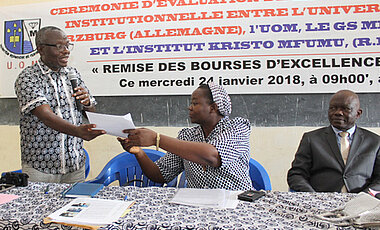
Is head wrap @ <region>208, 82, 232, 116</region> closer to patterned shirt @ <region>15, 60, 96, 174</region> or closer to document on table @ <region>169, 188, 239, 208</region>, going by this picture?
document on table @ <region>169, 188, 239, 208</region>

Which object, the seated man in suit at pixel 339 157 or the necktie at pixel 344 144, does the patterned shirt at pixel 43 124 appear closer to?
the seated man in suit at pixel 339 157

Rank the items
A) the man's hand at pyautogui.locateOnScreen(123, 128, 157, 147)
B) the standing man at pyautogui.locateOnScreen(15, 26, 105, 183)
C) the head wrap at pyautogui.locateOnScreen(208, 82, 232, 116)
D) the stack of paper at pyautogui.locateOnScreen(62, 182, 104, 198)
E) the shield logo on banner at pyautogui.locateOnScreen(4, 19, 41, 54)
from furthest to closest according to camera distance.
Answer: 1. the shield logo on banner at pyautogui.locateOnScreen(4, 19, 41, 54)
2. the standing man at pyautogui.locateOnScreen(15, 26, 105, 183)
3. the head wrap at pyautogui.locateOnScreen(208, 82, 232, 116)
4. the man's hand at pyautogui.locateOnScreen(123, 128, 157, 147)
5. the stack of paper at pyautogui.locateOnScreen(62, 182, 104, 198)

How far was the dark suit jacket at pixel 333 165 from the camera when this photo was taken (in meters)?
2.19

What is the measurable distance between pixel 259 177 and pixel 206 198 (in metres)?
0.95

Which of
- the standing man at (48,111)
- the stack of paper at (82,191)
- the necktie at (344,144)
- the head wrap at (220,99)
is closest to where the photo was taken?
the stack of paper at (82,191)

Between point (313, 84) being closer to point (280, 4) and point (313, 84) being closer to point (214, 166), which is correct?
point (280, 4)

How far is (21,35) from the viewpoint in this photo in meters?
3.64

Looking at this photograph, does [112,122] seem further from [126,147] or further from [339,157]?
[339,157]

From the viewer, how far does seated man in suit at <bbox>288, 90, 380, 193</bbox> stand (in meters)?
2.19

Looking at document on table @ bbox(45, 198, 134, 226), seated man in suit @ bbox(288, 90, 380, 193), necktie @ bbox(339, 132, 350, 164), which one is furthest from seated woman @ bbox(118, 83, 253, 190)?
necktie @ bbox(339, 132, 350, 164)

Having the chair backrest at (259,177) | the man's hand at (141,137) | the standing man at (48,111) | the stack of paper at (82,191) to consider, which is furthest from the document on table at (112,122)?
the chair backrest at (259,177)

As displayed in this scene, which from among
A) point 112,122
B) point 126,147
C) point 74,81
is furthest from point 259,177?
point 74,81

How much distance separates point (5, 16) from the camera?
368 centimetres

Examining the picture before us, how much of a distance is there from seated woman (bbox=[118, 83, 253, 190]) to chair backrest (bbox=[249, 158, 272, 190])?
0.34 m
